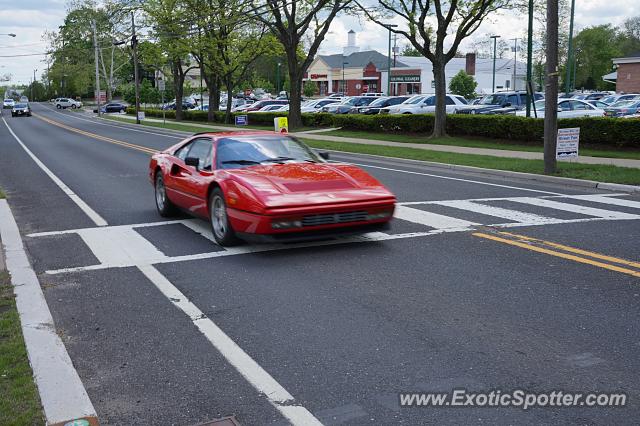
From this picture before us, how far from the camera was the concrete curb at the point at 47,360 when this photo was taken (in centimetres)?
390

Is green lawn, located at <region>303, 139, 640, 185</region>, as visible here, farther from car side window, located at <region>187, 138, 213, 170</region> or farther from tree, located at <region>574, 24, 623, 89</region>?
tree, located at <region>574, 24, 623, 89</region>

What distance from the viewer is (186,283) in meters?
6.64

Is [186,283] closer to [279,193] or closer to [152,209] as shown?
[279,193]

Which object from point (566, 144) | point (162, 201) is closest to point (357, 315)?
point (162, 201)

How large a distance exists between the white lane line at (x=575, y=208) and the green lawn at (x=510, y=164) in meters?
3.23

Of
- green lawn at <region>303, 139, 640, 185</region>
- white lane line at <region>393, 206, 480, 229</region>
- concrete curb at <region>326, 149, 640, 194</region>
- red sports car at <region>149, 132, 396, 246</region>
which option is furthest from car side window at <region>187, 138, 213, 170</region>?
green lawn at <region>303, 139, 640, 185</region>

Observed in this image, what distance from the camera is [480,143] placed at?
83.0 feet

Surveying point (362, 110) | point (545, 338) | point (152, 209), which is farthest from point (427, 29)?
point (545, 338)

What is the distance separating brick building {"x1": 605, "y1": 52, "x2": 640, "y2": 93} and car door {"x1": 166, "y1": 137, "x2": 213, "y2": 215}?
6089 centimetres

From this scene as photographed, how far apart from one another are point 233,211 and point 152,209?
3942 mm

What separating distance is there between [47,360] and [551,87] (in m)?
13.5

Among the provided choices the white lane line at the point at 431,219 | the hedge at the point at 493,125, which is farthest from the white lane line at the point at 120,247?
the hedge at the point at 493,125

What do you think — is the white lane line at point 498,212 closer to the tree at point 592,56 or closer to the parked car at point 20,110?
the parked car at point 20,110

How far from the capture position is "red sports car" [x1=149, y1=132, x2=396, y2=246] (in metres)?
7.34
